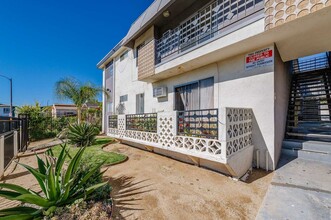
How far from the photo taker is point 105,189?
3143mm

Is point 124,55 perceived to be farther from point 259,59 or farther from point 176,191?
point 176,191

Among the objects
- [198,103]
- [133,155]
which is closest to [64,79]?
[133,155]

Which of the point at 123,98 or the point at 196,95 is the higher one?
the point at 123,98

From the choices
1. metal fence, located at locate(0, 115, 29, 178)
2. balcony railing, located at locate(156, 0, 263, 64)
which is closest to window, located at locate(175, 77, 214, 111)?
balcony railing, located at locate(156, 0, 263, 64)

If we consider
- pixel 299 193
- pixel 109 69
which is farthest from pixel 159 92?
pixel 109 69

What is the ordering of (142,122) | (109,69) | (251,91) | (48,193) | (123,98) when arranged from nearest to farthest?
(48,193), (251,91), (142,122), (123,98), (109,69)

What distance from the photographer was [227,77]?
19.0ft

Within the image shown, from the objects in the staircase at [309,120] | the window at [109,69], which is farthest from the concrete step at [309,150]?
the window at [109,69]

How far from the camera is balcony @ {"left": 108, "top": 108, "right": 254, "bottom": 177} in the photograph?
3910 millimetres

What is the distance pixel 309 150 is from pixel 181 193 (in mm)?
4628

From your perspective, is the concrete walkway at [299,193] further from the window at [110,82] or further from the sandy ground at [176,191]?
the window at [110,82]

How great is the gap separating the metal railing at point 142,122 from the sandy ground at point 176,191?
59.4 inches

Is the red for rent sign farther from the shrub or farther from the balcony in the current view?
the shrub

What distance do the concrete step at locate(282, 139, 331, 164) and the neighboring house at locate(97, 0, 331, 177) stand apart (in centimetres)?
37
